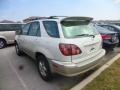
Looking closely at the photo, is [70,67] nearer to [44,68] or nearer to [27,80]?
[44,68]

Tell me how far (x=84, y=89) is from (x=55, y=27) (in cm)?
175

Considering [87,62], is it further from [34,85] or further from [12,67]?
[12,67]

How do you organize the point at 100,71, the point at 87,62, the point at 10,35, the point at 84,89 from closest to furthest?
1. the point at 84,89
2. the point at 87,62
3. the point at 100,71
4. the point at 10,35

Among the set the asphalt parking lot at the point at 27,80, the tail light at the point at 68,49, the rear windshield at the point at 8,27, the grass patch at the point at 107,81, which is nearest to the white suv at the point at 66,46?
the tail light at the point at 68,49

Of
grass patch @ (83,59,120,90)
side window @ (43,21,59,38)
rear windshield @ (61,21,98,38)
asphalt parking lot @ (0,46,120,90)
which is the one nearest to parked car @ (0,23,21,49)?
asphalt parking lot @ (0,46,120,90)

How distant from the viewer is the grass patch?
3961 mm

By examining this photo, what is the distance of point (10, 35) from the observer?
11.1 m

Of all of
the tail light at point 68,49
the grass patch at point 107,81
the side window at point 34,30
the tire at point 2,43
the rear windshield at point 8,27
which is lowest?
the tire at point 2,43

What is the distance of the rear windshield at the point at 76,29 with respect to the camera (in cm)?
407

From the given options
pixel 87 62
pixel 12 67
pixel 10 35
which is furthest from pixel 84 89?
pixel 10 35

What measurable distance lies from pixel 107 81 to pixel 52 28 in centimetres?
207

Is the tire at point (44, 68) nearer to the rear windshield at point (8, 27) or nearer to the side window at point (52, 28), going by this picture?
the side window at point (52, 28)

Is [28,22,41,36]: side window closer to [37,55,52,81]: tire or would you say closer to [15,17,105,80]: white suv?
[15,17,105,80]: white suv

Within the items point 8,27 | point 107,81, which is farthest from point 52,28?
point 8,27
